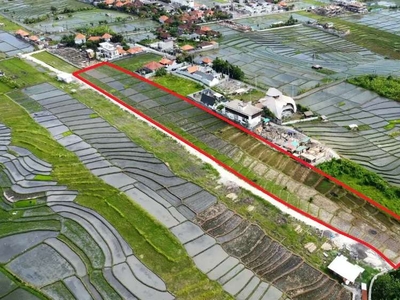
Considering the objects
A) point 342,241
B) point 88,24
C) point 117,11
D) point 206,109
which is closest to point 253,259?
point 342,241

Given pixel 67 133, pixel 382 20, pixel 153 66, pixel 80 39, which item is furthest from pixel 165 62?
pixel 382 20

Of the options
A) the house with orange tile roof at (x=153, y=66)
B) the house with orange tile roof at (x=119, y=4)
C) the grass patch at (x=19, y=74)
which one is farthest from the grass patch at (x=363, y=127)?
the house with orange tile roof at (x=119, y=4)

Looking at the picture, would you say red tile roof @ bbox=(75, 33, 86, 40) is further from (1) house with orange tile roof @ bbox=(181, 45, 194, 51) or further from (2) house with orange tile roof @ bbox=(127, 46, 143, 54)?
(1) house with orange tile roof @ bbox=(181, 45, 194, 51)

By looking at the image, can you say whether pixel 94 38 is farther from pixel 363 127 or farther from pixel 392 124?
pixel 392 124

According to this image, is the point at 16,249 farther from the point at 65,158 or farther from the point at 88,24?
the point at 88,24

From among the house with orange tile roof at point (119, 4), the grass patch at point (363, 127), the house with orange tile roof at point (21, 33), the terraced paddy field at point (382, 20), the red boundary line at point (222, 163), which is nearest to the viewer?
the red boundary line at point (222, 163)

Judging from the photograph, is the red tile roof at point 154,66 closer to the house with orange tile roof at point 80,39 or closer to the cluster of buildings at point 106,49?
the cluster of buildings at point 106,49

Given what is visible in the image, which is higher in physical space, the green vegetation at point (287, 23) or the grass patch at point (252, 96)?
the green vegetation at point (287, 23)
